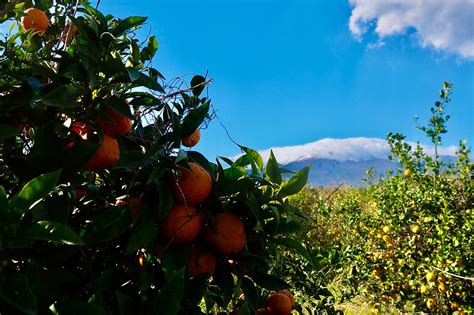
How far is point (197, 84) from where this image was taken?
1.34 meters

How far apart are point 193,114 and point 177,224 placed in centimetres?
30

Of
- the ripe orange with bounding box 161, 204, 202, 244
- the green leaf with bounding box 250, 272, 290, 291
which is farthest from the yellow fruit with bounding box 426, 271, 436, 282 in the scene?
the ripe orange with bounding box 161, 204, 202, 244

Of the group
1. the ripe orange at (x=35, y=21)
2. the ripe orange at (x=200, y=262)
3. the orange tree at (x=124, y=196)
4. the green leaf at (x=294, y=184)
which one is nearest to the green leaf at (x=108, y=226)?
the orange tree at (x=124, y=196)

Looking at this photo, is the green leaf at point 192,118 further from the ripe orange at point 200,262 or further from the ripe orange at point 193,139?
the ripe orange at point 200,262

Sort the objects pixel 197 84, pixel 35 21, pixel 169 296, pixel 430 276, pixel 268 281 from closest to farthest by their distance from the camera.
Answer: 1. pixel 169 296
2. pixel 268 281
3. pixel 197 84
4. pixel 35 21
5. pixel 430 276

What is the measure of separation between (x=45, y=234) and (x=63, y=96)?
379 mm

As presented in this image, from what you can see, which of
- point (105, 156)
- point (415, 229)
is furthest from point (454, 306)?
point (105, 156)

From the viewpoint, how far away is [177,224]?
1003 mm

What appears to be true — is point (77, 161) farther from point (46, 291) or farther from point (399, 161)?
point (399, 161)

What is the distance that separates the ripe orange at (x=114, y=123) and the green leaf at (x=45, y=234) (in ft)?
1.43

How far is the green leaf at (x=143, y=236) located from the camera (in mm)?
927

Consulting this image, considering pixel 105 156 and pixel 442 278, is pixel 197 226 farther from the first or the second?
pixel 442 278

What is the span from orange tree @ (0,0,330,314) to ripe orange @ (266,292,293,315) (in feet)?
0.70

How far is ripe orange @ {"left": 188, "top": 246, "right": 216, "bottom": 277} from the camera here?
1.07 meters
